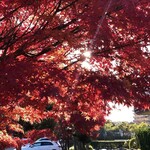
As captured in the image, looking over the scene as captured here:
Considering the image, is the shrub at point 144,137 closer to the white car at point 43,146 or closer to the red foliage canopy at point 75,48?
the white car at point 43,146

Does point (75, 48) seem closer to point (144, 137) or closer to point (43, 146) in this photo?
point (144, 137)

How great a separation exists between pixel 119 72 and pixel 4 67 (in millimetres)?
2858

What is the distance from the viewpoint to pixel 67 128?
592 inches

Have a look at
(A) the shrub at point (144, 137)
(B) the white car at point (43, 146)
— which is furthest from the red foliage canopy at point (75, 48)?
(B) the white car at point (43, 146)

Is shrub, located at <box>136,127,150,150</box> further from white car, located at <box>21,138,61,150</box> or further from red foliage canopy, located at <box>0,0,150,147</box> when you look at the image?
red foliage canopy, located at <box>0,0,150,147</box>

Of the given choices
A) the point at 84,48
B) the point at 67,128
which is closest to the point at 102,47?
the point at 84,48

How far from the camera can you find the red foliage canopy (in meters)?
5.27

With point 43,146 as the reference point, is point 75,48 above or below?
above

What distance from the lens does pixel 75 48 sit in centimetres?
593

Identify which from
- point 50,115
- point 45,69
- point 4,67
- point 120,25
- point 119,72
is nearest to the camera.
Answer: point 4,67

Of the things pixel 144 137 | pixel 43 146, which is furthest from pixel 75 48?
pixel 43 146

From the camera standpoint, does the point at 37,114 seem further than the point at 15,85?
Yes

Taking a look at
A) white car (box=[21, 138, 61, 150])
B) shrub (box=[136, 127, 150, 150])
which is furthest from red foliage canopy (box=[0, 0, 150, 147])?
white car (box=[21, 138, 61, 150])

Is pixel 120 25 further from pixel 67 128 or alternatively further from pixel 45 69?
pixel 67 128
